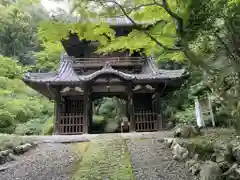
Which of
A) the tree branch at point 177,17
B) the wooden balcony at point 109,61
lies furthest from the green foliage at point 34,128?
the tree branch at point 177,17

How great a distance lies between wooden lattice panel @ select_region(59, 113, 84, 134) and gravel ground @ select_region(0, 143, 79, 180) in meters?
3.35

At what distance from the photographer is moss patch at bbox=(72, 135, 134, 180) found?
15.8 ft

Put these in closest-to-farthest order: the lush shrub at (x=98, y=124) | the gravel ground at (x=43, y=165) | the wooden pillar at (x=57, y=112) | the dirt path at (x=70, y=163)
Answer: the dirt path at (x=70, y=163) < the gravel ground at (x=43, y=165) < the wooden pillar at (x=57, y=112) < the lush shrub at (x=98, y=124)

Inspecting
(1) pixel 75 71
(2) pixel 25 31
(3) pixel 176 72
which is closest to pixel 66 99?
(1) pixel 75 71

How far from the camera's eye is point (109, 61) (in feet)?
39.4

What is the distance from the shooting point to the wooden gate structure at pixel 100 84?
10688 millimetres

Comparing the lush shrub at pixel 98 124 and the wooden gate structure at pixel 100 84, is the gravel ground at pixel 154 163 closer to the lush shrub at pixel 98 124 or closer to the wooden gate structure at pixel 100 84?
the wooden gate structure at pixel 100 84

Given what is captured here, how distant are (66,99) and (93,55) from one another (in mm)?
2757

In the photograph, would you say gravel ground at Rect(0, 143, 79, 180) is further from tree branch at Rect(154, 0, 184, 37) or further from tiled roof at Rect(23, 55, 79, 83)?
tiled roof at Rect(23, 55, 79, 83)

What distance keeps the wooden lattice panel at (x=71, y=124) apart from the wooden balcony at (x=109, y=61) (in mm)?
2664

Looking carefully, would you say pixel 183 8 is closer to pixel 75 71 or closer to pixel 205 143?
pixel 205 143

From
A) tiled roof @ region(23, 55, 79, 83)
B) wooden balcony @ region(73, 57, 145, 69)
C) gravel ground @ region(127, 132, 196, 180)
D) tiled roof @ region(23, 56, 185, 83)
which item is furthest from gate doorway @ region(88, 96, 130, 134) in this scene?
gravel ground @ region(127, 132, 196, 180)

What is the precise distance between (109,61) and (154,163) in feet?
24.0

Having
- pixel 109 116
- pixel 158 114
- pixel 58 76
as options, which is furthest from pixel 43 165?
pixel 109 116
